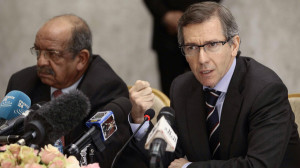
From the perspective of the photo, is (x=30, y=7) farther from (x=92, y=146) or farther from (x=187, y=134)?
(x=92, y=146)

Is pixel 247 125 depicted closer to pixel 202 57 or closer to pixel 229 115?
pixel 229 115

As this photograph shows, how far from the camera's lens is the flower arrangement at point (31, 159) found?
1191mm

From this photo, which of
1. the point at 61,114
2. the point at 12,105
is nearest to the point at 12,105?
the point at 12,105

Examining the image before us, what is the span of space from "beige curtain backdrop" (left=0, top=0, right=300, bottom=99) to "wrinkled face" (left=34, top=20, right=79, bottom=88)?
1525 mm

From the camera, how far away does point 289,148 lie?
2051mm

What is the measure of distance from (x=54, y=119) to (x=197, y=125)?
0.91 m

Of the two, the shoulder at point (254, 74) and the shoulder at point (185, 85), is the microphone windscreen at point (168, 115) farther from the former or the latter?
the shoulder at point (185, 85)

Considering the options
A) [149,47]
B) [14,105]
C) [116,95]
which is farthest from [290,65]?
[14,105]

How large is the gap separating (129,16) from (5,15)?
117cm

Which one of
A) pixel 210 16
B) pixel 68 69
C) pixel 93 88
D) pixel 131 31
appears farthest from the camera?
pixel 131 31

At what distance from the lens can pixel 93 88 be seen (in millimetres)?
2600

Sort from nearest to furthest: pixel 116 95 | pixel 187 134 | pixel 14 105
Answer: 1. pixel 14 105
2. pixel 187 134
3. pixel 116 95

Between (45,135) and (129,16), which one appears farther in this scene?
(129,16)

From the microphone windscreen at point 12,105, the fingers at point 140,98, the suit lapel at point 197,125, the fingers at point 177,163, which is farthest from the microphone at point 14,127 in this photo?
the suit lapel at point 197,125
